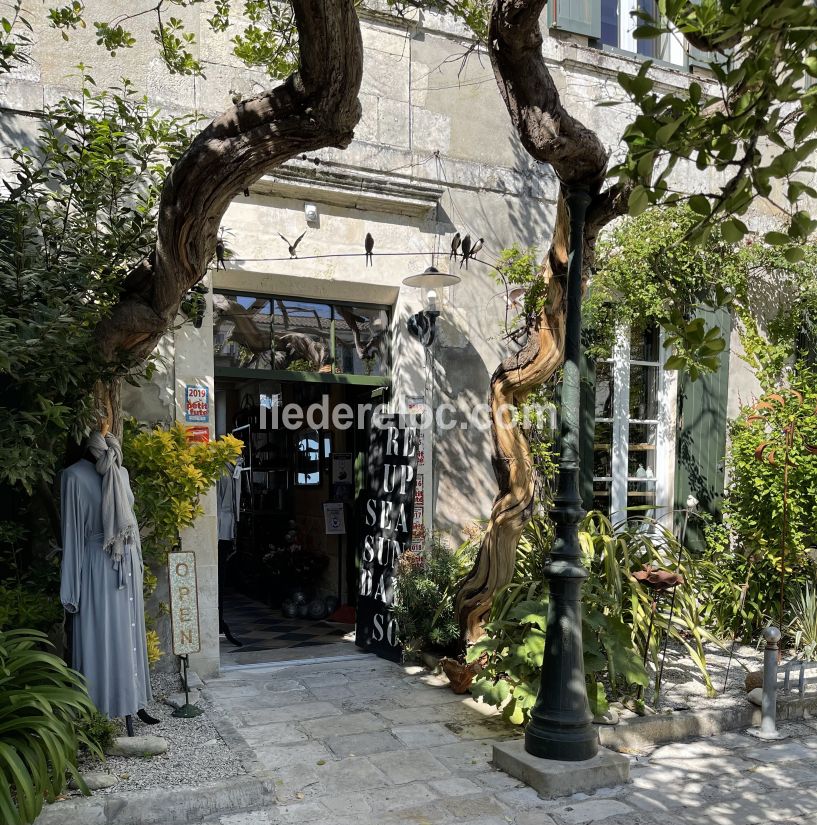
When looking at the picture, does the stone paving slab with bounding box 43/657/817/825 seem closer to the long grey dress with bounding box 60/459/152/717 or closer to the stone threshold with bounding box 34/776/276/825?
the stone threshold with bounding box 34/776/276/825

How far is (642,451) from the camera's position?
315 inches

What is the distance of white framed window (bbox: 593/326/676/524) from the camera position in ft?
25.5

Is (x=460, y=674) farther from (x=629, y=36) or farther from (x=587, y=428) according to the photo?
(x=629, y=36)

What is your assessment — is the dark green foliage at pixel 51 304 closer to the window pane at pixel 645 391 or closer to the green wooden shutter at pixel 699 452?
the window pane at pixel 645 391

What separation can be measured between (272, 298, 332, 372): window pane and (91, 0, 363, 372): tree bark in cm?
191

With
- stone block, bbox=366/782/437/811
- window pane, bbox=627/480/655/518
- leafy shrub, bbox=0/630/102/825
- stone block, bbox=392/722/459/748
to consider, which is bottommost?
stone block, bbox=392/722/459/748

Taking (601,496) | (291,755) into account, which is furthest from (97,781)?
(601,496)

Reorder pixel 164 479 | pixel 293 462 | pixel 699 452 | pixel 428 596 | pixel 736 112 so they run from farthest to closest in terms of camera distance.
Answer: pixel 293 462, pixel 699 452, pixel 428 596, pixel 164 479, pixel 736 112

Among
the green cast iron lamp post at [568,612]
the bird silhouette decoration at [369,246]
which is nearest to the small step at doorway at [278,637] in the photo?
the green cast iron lamp post at [568,612]

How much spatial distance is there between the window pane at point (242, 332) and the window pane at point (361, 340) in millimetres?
640

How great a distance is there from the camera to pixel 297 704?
17.9 feet

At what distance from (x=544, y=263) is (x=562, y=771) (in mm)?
3362

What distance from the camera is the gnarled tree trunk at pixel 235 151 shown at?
11.6ft

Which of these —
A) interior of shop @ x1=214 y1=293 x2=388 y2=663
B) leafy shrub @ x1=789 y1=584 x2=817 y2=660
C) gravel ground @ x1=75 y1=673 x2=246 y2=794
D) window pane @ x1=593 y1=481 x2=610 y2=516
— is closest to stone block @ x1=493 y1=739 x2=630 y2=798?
gravel ground @ x1=75 y1=673 x2=246 y2=794
